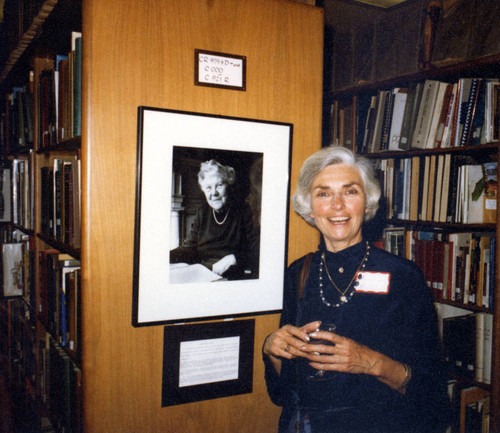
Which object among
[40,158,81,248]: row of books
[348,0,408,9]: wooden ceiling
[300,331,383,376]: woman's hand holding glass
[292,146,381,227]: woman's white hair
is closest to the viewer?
[300,331,383,376]: woman's hand holding glass

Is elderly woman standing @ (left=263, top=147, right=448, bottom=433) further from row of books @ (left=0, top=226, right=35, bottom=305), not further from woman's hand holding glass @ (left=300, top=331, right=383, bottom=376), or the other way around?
row of books @ (left=0, top=226, right=35, bottom=305)

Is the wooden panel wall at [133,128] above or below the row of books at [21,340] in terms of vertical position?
above

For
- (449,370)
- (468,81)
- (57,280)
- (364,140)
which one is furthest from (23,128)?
(449,370)

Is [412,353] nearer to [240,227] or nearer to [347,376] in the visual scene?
[347,376]

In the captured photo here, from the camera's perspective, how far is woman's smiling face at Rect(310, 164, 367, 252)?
1.35 metres

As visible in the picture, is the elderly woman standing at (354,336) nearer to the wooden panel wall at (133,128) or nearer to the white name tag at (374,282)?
the white name tag at (374,282)

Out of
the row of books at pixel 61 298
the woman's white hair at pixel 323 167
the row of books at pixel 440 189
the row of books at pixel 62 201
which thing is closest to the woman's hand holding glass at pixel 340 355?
the woman's white hair at pixel 323 167

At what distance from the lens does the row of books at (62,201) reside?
1.56m

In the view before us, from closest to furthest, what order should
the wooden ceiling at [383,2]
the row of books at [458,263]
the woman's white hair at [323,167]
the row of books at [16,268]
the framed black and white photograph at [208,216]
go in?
the framed black and white photograph at [208,216] < the woman's white hair at [323,167] < the row of books at [458,263] < the row of books at [16,268] < the wooden ceiling at [383,2]

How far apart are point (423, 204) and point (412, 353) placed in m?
1.22

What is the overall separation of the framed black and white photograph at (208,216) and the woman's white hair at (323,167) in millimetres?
58

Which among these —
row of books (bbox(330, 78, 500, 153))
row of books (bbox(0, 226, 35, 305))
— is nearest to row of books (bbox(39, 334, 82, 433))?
row of books (bbox(0, 226, 35, 305))

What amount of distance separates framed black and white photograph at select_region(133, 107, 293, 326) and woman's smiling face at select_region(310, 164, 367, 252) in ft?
0.49

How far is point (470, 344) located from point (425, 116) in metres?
1.20
